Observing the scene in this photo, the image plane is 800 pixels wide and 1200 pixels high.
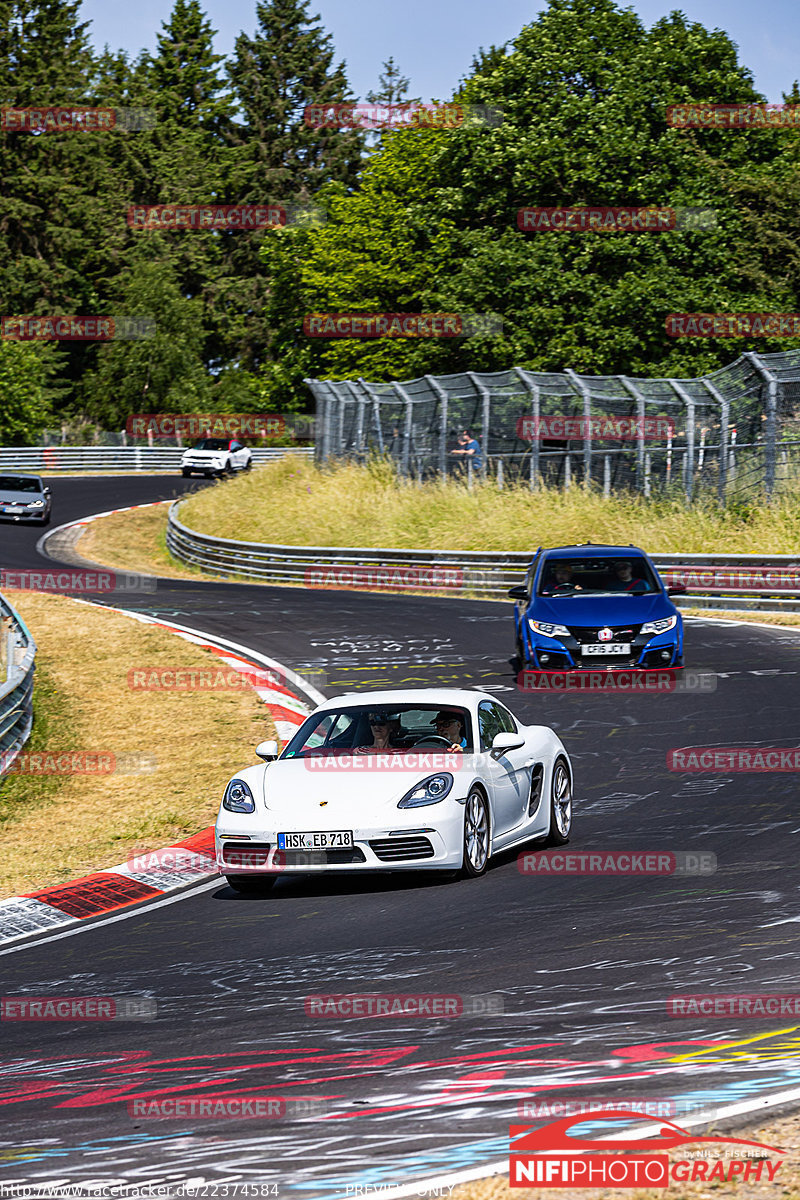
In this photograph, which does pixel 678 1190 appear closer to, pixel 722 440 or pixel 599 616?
pixel 599 616

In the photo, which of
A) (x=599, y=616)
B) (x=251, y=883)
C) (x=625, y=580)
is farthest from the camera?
(x=625, y=580)

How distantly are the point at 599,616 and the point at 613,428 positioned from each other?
1428 centimetres

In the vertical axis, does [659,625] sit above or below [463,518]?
below

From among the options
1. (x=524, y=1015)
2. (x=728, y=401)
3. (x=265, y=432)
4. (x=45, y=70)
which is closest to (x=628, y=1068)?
(x=524, y=1015)

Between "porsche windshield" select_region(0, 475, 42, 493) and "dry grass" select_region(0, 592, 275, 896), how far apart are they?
2339 cm

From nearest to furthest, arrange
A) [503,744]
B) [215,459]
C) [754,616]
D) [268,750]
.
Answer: [503,744], [268,750], [754,616], [215,459]

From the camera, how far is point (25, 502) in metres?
46.5

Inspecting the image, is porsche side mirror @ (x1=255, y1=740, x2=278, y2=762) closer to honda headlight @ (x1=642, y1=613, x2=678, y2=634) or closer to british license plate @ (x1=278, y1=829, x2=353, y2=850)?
british license plate @ (x1=278, y1=829, x2=353, y2=850)

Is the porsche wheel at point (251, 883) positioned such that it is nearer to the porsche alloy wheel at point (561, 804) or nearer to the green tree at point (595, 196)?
the porsche alloy wheel at point (561, 804)

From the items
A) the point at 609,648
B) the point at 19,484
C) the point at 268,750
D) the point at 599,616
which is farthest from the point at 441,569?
the point at 19,484

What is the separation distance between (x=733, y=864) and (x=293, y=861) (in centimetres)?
263

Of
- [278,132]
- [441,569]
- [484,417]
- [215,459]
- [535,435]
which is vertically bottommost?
[441,569]

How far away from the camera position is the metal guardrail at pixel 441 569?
25.3m

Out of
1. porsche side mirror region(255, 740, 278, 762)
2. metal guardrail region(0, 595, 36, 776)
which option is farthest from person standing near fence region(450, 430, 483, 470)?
porsche side mirror region(255, 740, 278, 762)
